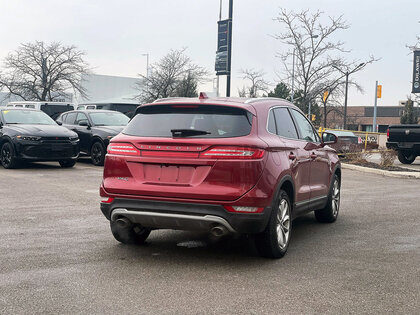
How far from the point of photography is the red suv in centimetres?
546

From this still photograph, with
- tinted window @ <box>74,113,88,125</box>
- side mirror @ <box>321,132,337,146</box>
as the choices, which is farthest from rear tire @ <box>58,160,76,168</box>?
side mirror @ <box>321,132,337,146</box>

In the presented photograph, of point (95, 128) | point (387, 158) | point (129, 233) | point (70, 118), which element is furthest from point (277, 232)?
point (70, 118)

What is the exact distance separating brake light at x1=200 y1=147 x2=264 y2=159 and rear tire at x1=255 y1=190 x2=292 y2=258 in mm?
594

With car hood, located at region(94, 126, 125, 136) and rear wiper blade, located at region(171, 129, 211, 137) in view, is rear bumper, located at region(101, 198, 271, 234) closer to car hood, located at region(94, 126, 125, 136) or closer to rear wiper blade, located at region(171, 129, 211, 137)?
rear wiper blade, located at region(171, 129, 211, 137)

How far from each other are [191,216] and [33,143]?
10712 millimetres

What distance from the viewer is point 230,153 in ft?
18.0

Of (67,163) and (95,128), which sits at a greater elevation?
(95,128)

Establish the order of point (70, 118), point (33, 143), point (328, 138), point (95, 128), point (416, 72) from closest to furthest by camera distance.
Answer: point (328, 138) → point (33, 143) → point (95, 128) → point (70, 118) → point (416, 72)

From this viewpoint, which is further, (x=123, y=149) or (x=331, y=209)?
(x=331, y=209)

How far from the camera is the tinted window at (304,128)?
7211mm

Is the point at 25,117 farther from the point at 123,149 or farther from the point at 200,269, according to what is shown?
the point at 200,269

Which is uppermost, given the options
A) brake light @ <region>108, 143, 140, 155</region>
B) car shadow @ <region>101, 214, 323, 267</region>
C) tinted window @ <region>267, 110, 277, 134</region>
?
tinted window @ <region>267, 110, 277, 134</region>

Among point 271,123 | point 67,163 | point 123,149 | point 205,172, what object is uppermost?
point 271,123

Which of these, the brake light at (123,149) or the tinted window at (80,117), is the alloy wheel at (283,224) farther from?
the tinted window at (80,117)
